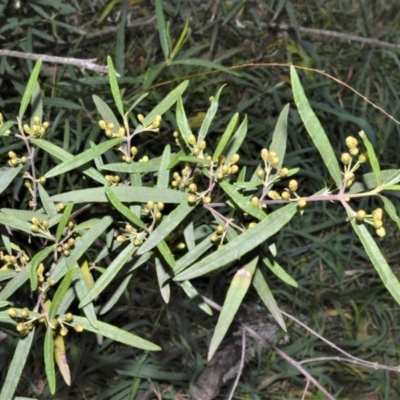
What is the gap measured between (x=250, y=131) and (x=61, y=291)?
109cm

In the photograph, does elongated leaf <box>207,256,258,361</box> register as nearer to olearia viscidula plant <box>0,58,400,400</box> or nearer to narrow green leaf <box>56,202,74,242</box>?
olearia viscidula plant <box>0,58,400,400</box>

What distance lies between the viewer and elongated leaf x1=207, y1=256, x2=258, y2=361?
0.63 meters

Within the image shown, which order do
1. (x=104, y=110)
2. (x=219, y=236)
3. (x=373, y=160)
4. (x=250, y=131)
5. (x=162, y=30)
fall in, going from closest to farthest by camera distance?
(x=373, y=160), (x=219, y=236), (x=104, y=110), (x=162, y=30), (x=250, y=131)

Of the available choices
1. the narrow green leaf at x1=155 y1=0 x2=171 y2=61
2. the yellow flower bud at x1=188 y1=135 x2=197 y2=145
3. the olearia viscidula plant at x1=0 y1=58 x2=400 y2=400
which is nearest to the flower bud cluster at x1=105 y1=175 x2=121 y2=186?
the olearia viscidula plant at x1=0 y1=58 x2=400 y2=400

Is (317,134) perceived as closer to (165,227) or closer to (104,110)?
(165,227)

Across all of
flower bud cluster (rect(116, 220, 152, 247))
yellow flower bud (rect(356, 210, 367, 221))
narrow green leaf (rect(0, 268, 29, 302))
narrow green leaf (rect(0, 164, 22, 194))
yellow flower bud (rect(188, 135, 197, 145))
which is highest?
yellow flower bud (rect(188, 135, 197, 145))

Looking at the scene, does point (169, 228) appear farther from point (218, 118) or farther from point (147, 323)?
point (218, 118)

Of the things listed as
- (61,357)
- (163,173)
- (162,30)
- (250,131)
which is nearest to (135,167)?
(163,173)

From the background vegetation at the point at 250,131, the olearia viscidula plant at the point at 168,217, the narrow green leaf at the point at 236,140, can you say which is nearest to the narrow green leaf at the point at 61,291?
the olearia viscidula plant at the point at 168,217

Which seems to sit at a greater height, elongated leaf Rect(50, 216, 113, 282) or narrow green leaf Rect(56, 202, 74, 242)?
narrow green leaf Rect(56, 202, 74, 242)

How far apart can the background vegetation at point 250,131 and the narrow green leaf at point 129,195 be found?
65cm

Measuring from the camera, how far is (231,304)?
632 millimetres

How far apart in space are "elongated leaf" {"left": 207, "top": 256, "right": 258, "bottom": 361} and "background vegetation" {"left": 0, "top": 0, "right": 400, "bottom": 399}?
0.71 metres

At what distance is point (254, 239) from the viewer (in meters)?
0.61
